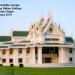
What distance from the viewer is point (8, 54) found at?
204 feet

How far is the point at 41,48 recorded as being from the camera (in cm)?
5797

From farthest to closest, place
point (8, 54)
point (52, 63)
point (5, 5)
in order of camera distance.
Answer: point (8, 54)
point (52, 63)
point (5, 5)

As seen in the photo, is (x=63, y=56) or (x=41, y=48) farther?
(x=63, y=56)

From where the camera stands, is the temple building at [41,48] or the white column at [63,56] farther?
the white column at [63,56]

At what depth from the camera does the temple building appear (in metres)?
58.2

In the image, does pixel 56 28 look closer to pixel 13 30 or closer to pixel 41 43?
pixel 41 43

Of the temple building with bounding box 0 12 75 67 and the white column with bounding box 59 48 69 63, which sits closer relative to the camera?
the temple building with bounding box 0 12 75 67

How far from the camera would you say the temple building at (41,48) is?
58156 mm

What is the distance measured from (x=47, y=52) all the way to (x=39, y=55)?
2787 millimetres

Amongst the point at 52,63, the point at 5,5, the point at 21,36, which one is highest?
the point at 5,5

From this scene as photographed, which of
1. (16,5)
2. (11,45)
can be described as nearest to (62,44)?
(11,45)

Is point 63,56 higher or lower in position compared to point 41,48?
lower

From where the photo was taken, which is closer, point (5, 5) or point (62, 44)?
point (5, 5)

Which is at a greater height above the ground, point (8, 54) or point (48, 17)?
point (48, 17)
